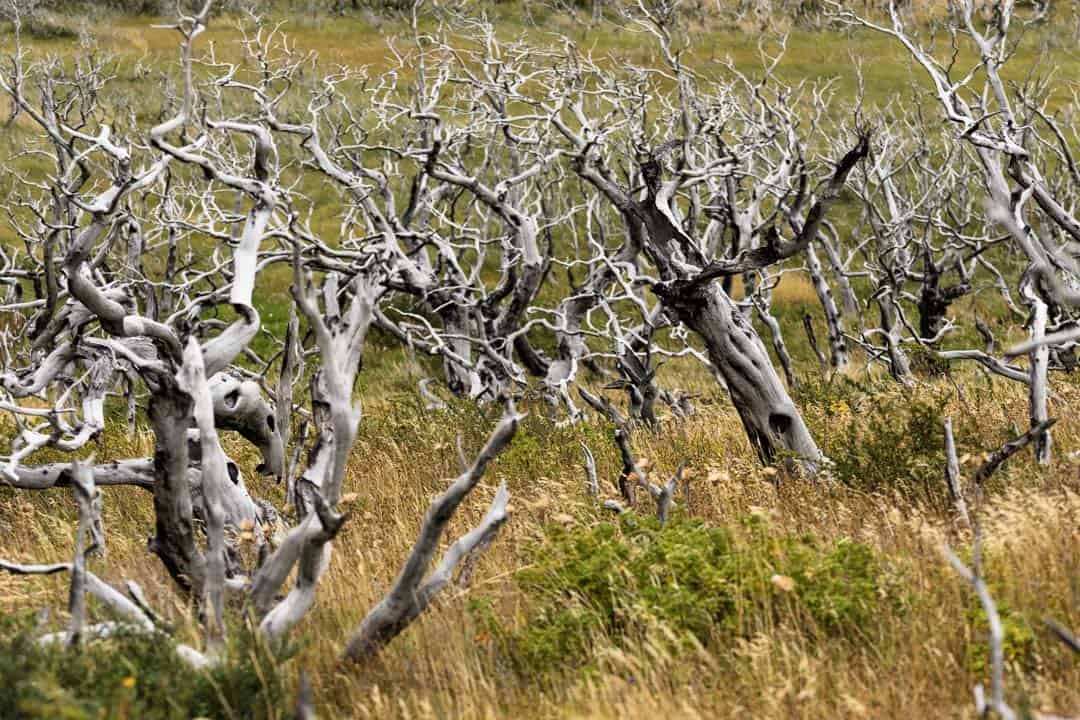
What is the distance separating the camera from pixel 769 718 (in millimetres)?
2873

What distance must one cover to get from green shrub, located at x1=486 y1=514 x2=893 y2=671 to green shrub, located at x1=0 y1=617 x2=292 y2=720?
0.88 metres

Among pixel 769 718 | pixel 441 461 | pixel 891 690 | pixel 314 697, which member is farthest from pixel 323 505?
pixel 441 461

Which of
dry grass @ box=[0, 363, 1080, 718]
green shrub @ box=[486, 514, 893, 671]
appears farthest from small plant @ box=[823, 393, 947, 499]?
green shrub @ box=[486, 514, 893, 671]

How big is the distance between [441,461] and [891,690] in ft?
15.7

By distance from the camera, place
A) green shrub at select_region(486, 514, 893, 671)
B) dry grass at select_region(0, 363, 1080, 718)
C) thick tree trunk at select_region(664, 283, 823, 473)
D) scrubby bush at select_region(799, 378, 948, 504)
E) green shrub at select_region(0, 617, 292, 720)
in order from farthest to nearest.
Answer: thick tree trunk at select_region(664, 283, 823, 473) → scrubby bush at select_region(799, 378, 948, 504) → green shrub at select_region(486, 514, 893, 671) → dry grass at select_region(0, 363, 1080, 718) → green shrub at select_region(0, 617, 292, 720)

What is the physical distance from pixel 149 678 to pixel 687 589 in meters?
1.72

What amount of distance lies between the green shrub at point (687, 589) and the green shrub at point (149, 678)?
877mm

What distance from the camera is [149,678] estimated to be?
2.83 metres

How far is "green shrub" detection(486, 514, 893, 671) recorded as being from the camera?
3.40 m

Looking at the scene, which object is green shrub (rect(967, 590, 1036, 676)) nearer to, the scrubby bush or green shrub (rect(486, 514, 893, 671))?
green shrub (rect(486, 514, 893, 671))

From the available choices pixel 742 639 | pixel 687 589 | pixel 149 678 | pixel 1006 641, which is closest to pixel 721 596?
pixel 687 589

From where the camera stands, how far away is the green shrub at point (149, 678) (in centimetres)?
276

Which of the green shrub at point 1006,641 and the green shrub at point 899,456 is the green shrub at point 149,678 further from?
the green shrub at point 899,456

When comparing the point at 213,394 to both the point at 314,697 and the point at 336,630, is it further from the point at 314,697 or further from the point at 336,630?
the point at 314,697
